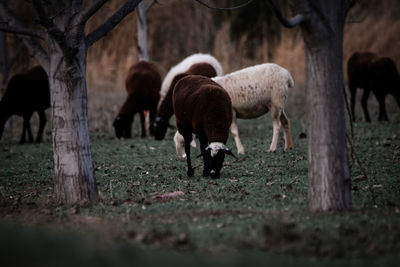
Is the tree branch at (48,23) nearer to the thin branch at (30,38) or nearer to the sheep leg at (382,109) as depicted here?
the thin branch at (30,38)

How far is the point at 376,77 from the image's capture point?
1586 centimetres

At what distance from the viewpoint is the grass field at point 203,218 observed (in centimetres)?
436

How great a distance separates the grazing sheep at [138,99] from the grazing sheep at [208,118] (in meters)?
7.08

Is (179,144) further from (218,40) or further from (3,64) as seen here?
(218,40)

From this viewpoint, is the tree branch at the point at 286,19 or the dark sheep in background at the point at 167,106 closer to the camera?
the tree branch at the point at 286,19

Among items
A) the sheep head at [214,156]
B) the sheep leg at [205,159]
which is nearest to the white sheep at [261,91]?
the sheep leg at [205,159]

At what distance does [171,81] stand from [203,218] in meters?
8.14

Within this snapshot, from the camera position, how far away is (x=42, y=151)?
1319 cm

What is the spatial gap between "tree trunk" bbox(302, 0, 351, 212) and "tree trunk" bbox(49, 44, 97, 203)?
9.64 feet

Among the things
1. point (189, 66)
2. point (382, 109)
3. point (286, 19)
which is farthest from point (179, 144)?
point (382, 109)

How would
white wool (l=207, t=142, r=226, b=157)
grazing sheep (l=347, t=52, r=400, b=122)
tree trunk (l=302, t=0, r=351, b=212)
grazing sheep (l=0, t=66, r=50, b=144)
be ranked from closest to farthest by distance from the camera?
tree trunk (l=302, t=0, r=351, b=212) → white wool (l=207, t=142, r=226, b=157) → grazing sheep (l=0, t=66, r=50, b=144) → grazing sheep (l=347, t=52, r=400, b=122)

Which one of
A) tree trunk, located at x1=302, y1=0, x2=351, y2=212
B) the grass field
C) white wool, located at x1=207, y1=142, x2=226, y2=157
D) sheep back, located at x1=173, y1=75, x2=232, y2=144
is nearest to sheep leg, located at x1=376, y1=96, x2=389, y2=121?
the grass field

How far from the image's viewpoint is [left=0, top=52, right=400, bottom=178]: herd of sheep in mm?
8391

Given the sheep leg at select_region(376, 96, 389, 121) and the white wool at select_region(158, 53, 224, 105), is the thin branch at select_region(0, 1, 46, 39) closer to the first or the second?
the white wool at select_region(158, 53, 224, 105)
